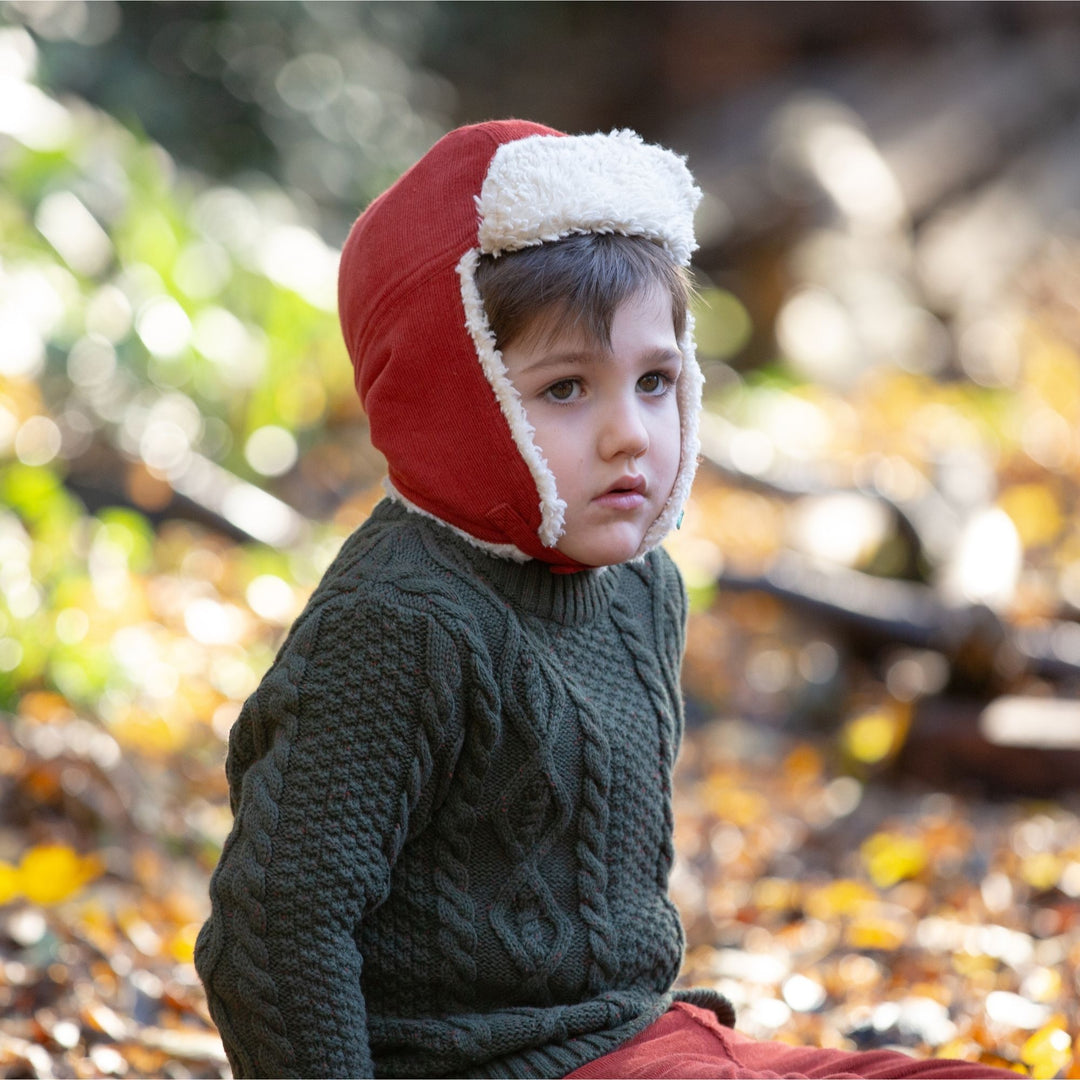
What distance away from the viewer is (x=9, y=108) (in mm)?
5969

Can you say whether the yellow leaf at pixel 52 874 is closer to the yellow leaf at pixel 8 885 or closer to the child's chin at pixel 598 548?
the yellow leaf at pixel 8 885

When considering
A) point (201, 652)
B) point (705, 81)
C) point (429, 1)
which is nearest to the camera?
point (201, 652)

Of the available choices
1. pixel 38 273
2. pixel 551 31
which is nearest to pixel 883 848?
pixel 38 273

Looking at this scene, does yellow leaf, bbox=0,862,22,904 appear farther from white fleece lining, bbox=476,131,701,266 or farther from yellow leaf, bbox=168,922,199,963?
white fleece lining, bbox=476,131,701,266

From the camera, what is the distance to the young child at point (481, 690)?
64.7 inches

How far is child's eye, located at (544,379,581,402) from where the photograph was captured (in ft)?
5.73

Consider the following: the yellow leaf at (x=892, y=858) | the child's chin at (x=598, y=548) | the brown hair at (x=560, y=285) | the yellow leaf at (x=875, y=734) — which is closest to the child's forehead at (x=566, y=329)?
the brown hair at (x=560, y=285)

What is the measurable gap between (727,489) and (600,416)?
540 cm

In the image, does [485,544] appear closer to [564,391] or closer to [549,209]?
[564,391]

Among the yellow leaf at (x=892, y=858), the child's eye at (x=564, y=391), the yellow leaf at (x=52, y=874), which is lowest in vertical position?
the yellow leaf at (x=52, y=874)

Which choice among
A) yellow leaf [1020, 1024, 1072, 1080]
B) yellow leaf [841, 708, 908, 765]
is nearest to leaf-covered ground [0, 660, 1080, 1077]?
yellow leaf [1020, 1024, 1072, 1080]

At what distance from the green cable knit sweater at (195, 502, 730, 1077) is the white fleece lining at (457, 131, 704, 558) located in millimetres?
170

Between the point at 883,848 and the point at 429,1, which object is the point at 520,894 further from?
the point at 429,1

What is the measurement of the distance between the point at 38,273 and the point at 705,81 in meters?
9.24
